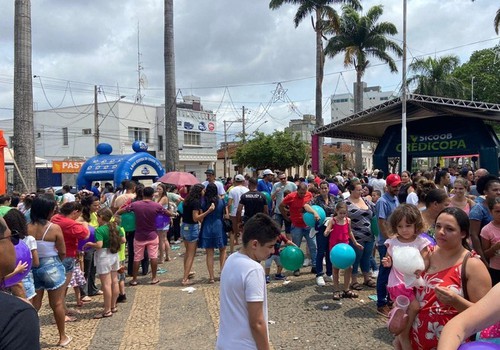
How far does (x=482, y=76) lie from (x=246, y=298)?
43921 mm

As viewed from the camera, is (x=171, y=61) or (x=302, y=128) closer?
(x=171, y=61)

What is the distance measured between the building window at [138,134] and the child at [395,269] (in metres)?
40.5

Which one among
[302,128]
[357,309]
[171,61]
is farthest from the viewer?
[302,128]

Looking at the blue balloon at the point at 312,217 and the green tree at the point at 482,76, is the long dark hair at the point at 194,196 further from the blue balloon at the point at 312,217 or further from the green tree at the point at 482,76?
the green tree at the point at 482,76

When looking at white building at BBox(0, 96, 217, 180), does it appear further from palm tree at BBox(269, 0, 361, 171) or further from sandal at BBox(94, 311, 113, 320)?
sandal at BBox(94, 311, 113, 320)

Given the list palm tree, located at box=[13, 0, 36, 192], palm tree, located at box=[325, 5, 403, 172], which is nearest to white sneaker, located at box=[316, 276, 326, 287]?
palm tree, located at box=[13, 0, 36, 192]

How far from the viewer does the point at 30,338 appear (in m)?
1.32

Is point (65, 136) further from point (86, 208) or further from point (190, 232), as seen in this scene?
point (86, 208)

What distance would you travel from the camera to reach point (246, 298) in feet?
8.34

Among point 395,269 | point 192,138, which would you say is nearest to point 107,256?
point 395,269

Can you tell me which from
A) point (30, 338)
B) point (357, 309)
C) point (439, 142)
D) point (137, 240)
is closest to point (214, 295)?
point (137, 240)

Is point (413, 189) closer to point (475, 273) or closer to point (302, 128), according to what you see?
point (475, 273)

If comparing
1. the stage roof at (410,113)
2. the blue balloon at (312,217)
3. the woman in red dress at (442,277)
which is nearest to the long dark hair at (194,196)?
the blue balloon at (312,217)

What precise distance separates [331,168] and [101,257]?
44747mm
